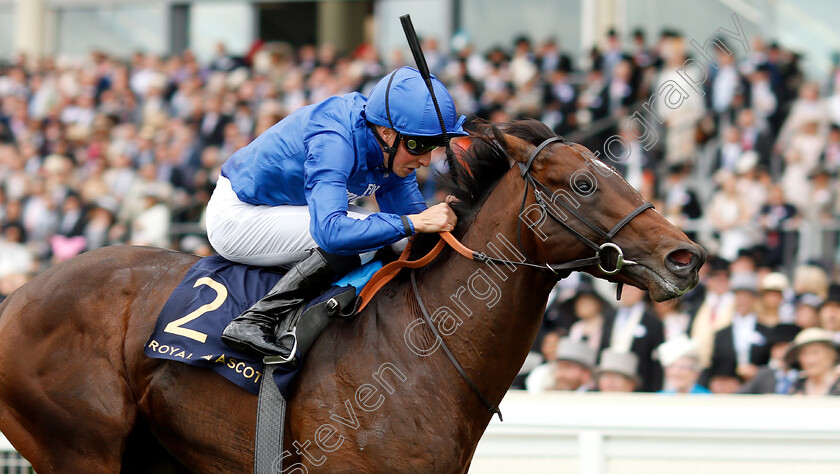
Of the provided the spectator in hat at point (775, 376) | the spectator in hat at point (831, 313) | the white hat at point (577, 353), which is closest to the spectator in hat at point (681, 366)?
the spectator in hat at point (775, 376)

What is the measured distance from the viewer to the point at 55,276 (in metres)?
3.41

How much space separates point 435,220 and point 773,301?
3.87m

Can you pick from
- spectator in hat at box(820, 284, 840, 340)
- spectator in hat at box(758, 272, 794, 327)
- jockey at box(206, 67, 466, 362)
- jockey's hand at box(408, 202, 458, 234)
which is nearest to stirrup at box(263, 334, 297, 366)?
jockey at box(206, 67, 466, 362)

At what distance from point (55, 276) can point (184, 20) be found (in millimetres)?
13659

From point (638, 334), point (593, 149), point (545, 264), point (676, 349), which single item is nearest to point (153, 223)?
point (593, 149)

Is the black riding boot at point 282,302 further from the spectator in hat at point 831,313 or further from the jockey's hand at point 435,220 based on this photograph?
the spectator in hat at point 831,313

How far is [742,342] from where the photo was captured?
5801mm

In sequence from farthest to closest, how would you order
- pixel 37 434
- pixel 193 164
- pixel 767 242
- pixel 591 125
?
pixel 193 164, pixel 591 125, pixel 767 242, pixel 37 434

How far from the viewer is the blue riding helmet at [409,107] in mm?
3133

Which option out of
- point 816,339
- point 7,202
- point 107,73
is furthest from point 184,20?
point 816,339

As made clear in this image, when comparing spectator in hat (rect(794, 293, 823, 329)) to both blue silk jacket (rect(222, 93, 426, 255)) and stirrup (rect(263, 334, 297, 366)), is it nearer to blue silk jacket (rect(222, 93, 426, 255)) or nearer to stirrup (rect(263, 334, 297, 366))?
blue silk jacket (rect(222, 93, 426, 255))

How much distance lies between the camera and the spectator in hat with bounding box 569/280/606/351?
6.18 m

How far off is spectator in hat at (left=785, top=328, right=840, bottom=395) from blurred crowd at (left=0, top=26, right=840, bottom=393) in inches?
0.5

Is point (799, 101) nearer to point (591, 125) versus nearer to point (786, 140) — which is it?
point (786, 140)
